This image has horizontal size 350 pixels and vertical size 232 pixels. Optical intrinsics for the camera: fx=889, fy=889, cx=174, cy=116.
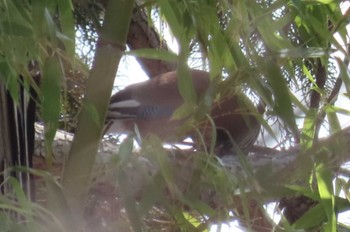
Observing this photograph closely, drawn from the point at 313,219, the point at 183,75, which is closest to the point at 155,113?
the point at 313,219

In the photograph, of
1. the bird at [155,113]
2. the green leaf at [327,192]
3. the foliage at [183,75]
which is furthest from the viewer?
the bird at [155,113]

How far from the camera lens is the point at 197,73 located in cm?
115

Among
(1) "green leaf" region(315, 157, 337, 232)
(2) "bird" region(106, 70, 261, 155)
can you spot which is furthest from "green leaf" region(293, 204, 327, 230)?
(2) "bird" region(106, 70, 261, 155)

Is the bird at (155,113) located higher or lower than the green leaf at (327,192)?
higher

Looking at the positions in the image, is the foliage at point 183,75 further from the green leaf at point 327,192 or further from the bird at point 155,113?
the bird at point 155,113

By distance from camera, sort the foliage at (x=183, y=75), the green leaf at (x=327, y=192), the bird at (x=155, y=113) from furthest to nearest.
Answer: the bird at (x=155, y=113)
the green leaf at (x=327, y=192)
the foliage at (x=183, y=75)

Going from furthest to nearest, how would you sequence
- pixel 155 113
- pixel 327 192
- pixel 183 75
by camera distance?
pixel 155 113
pixel 327 192
pixel 183 75

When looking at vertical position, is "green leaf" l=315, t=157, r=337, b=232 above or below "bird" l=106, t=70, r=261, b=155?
below

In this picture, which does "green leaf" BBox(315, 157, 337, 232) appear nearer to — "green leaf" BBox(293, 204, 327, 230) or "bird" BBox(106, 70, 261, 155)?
"green leaf" BBox(293, 204, 327, 230)

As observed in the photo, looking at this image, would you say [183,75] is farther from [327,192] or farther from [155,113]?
[155,113]

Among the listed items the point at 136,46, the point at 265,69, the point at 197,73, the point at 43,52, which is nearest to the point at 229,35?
the point at 265,69

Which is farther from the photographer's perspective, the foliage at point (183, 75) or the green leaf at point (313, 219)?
the green leaf at point (313, 219)

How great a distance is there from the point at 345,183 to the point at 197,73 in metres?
0.34

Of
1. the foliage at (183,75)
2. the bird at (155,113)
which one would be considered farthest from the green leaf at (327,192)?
the bird at (155,113)
